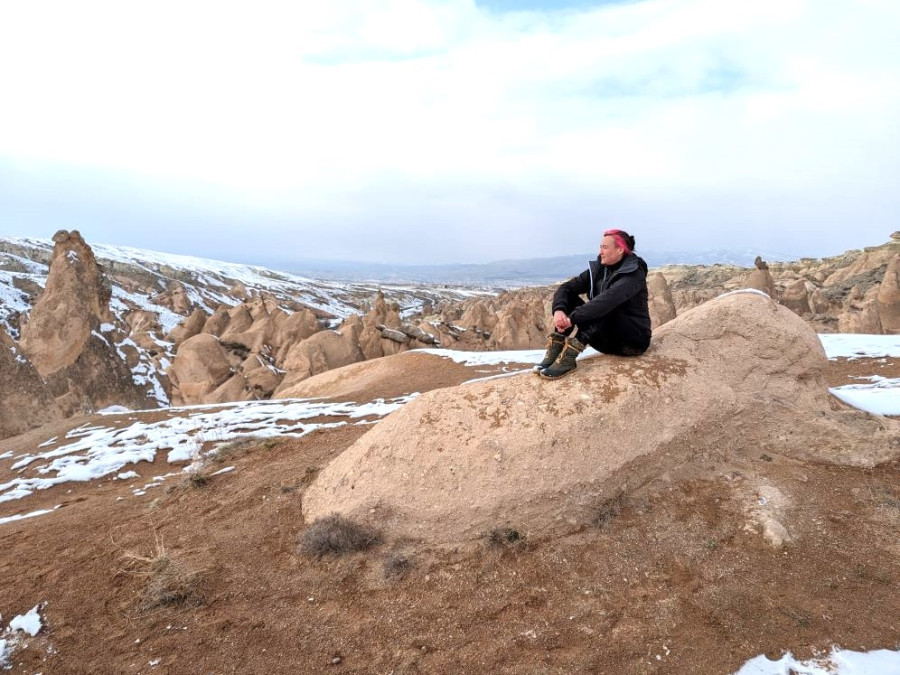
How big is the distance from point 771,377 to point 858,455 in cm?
104

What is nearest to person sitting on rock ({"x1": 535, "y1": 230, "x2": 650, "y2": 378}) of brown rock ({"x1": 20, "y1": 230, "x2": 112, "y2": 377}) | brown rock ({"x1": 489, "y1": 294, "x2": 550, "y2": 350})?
brown rock ({"x1": 20, "y1": 230, "x2": 112, "y2": 377})

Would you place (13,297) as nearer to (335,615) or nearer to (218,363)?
(218,363)

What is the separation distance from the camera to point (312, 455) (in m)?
7.09

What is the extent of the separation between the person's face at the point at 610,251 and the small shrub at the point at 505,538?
277cm

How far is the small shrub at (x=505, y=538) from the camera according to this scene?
4118 millimetres

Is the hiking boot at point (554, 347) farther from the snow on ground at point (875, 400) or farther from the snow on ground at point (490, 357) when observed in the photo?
the snow on ground at point (490, 357)

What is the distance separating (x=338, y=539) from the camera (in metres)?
4.36

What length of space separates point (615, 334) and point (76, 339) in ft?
67.7

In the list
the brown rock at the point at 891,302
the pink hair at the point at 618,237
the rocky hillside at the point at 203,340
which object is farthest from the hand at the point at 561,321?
the brown rock at the point at 891,302

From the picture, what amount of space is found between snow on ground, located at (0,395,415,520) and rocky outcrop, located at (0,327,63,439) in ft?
12.8

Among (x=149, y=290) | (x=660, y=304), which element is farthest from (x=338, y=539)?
(x=149, y=290)

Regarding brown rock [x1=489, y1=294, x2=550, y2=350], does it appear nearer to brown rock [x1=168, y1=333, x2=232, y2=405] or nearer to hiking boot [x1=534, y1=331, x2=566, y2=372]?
brown rock [x1=168, y1=333, x2=232, y2=405]

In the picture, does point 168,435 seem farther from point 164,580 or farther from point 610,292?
point 610,292

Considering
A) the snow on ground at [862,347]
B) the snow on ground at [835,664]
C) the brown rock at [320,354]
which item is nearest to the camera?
the snow on ground at [835,664]
